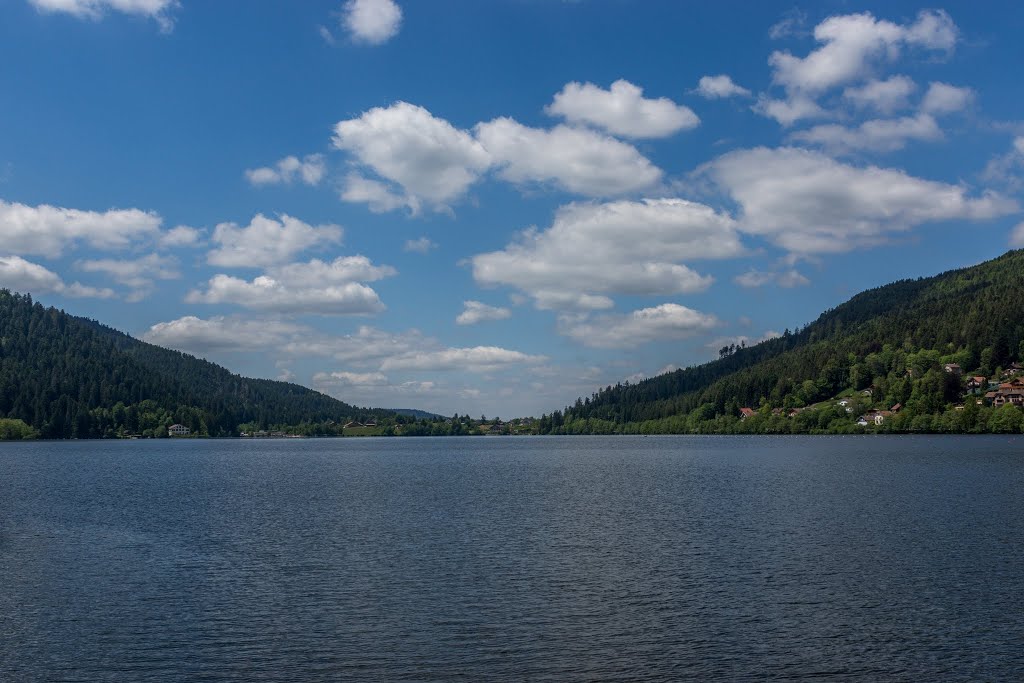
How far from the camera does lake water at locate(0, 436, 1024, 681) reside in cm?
3028

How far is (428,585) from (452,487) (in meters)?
63.9

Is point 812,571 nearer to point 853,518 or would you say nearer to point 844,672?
point 844,672

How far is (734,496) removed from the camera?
284 ft

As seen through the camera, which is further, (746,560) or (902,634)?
(746,560)

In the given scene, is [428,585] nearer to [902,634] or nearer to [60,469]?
[902,634]

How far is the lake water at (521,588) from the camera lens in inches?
1192

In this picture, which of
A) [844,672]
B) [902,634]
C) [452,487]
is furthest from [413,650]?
[452,487]

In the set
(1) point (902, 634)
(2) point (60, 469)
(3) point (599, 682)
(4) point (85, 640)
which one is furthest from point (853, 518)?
(2) point (60, 469)

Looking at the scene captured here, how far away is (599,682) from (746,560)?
920 inches

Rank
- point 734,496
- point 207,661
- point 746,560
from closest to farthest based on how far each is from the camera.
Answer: point 207,661
point 746,560
point 734,496

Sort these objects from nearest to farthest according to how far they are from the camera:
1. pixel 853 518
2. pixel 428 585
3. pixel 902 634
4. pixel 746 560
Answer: pixel 902 634
pixel 428 585
pixel 746 560
pixel 853 518

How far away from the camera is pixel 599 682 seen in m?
27.9

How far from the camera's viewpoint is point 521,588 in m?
41.9

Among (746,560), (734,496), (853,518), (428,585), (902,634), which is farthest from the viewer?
(734,496)
